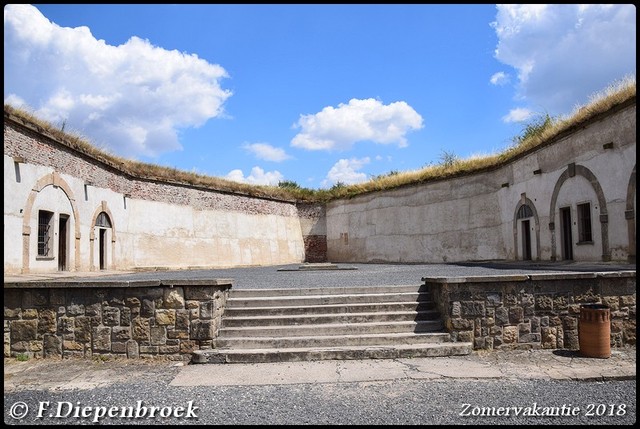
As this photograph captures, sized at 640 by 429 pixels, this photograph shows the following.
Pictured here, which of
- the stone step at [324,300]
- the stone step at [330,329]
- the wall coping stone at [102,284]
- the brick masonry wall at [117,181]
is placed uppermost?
the brick masonry wall at [117,181]

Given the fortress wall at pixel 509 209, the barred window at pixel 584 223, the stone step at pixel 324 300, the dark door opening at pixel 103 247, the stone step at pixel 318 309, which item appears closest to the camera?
the stone step at pixel 318 309

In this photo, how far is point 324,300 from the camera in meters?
8.79

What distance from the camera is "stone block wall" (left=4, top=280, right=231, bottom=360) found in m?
7.64

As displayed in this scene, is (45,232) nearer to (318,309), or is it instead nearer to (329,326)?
(318,309)

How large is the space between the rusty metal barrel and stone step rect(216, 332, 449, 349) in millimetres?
2017

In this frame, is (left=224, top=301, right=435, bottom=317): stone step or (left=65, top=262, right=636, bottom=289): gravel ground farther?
(left=65, top=262, right=636, bottom=289): gravel ground

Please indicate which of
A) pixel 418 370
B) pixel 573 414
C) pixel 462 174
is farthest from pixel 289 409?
pixel 462 174

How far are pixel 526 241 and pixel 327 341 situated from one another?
14.1 meters

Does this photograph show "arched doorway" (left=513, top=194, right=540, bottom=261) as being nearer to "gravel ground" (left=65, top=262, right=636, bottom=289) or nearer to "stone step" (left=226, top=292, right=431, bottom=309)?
"gravel ground" (left=65, top=262, right=636, bottom=289)

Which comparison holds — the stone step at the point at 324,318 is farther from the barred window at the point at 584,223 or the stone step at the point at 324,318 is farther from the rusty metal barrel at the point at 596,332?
the barred window at the point at 584,223

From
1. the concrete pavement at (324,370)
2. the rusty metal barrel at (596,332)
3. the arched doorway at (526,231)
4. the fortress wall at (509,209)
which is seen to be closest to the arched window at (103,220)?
the concrete pavement at (324,370)

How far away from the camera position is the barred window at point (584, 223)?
50.4ft

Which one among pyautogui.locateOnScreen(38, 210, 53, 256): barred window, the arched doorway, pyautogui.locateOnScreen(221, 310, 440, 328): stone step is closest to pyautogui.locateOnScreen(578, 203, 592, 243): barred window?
the arched doorway

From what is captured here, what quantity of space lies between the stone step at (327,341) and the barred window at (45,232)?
9.82 meters
